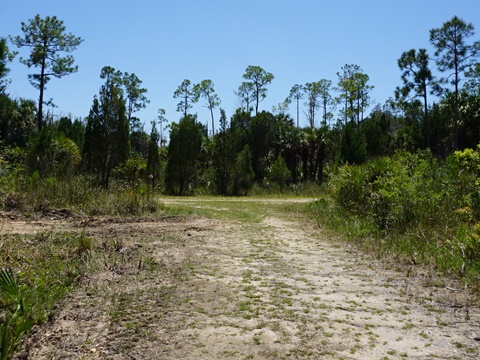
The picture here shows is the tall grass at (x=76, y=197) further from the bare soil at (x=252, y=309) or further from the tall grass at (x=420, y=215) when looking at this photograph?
the tall grass at (x=420, y=215)

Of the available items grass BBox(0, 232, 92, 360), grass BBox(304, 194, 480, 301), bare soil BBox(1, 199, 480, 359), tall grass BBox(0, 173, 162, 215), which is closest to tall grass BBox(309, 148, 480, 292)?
grass BBox(304, 194, 480, 301)

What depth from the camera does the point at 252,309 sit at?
436cm

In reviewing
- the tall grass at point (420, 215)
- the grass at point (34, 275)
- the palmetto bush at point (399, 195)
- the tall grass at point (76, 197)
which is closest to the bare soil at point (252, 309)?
the grass at point (34, 275)

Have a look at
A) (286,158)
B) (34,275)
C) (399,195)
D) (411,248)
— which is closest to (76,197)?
(34,275)

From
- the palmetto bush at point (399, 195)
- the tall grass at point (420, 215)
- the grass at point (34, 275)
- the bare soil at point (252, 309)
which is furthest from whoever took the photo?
the palmetto bush at point (399, 195)

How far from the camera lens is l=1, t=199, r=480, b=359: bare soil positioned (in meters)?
3.49

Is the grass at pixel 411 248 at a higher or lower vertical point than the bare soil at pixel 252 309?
higher

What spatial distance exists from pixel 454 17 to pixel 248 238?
3194cm

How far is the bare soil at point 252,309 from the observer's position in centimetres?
349

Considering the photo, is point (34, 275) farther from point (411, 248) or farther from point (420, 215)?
point (420, 215)

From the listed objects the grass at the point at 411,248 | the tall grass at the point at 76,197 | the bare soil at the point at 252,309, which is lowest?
the bare soil at the point at 252,309

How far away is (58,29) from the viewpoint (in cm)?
3189

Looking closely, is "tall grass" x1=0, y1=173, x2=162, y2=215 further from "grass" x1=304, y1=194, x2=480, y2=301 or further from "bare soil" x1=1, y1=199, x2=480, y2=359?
"grass" x1=304, y1=194, x2=480, y2=301

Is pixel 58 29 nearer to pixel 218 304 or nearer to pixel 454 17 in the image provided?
Result: pixel 454 17
